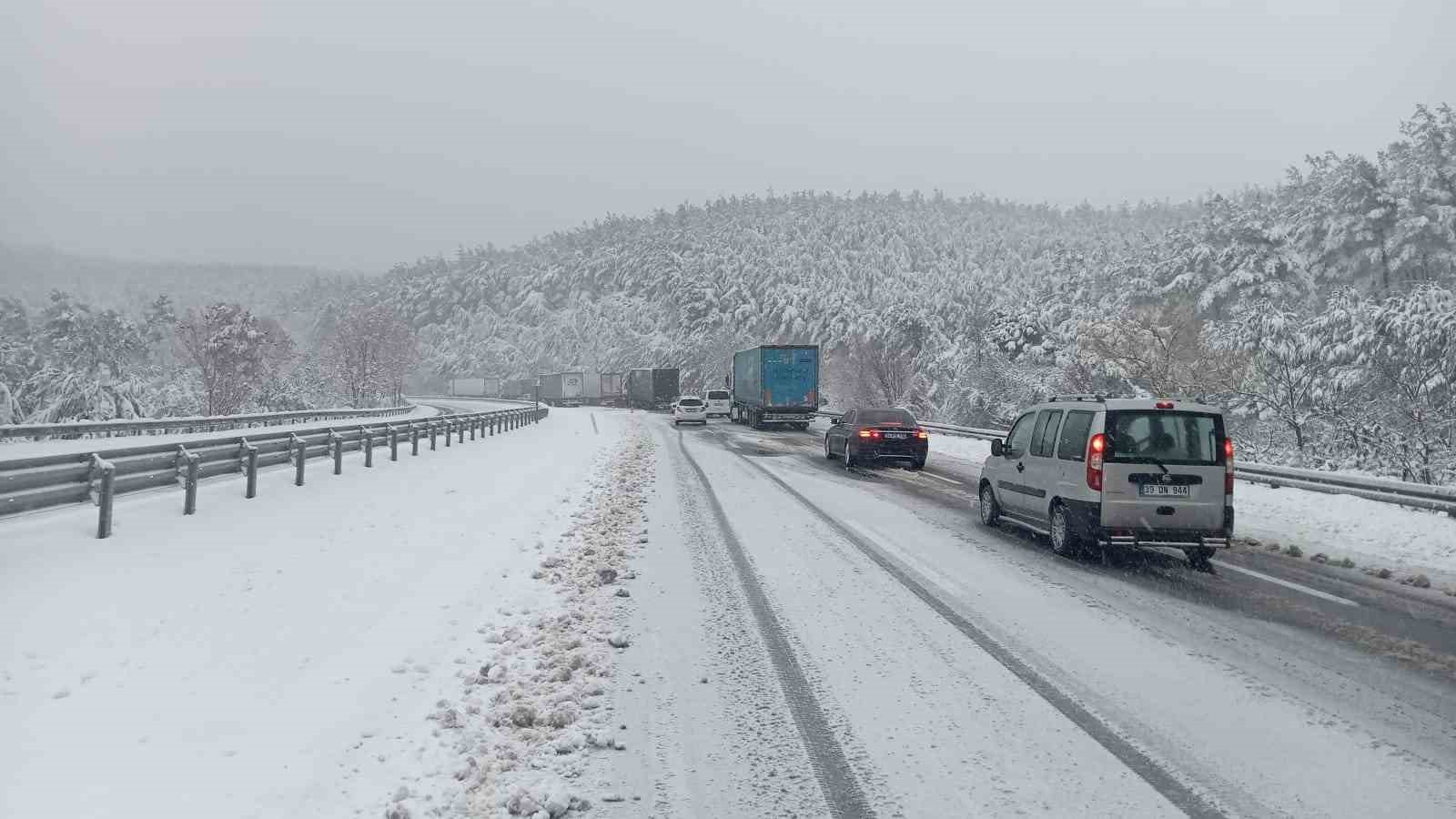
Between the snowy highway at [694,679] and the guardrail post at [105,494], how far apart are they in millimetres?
281

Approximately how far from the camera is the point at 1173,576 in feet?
27.4

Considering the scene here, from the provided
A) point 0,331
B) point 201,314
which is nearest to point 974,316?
point 201,314

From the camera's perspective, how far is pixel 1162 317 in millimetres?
32031

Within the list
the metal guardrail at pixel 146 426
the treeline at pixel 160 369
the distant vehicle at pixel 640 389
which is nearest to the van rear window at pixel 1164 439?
the metal guardrail at pixel 146 426

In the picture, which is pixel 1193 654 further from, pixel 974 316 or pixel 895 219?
pixel 895 219

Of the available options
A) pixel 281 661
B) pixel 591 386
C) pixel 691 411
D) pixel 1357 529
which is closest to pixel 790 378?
pixel 691 411

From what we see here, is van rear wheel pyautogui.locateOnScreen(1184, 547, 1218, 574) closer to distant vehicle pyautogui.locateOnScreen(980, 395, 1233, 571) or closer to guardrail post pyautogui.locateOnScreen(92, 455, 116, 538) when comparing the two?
distant vehicle pyautogui.locateOnScreen(980, 395, 1233, 571)

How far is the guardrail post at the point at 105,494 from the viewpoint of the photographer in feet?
28.2

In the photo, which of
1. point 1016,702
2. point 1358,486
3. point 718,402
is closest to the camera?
point 1016,702

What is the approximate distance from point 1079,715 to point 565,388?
78839 millimetres

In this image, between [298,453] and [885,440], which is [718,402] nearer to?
[885,440]

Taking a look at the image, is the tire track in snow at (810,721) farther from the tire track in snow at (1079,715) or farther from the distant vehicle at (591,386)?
the distant vehicle at (591,386)

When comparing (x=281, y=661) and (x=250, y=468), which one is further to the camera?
(x=250, y=468)

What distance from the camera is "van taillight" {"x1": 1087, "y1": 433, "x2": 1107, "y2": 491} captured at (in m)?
8.62
